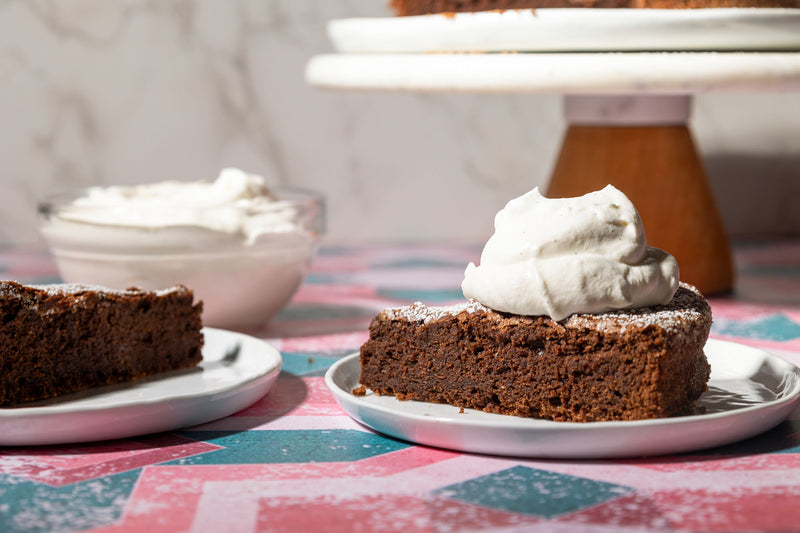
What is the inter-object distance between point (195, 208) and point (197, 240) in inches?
2.0

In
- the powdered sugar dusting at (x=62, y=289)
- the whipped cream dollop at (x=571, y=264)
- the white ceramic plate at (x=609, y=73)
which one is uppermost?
the white ceramic plate at (x=609, y=73)

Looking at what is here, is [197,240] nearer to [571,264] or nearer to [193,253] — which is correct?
[193,253]

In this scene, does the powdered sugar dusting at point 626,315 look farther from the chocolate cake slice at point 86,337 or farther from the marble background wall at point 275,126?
the marble background wall at point 275,126

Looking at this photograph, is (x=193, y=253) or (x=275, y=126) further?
(x=275, y=126)

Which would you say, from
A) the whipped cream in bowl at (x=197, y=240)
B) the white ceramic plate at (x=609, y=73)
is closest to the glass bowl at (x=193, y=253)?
the whipped cream in bowl at (x=197, y=240)

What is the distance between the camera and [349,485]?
0.91m

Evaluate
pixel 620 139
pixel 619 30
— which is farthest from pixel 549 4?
pixel 620 139

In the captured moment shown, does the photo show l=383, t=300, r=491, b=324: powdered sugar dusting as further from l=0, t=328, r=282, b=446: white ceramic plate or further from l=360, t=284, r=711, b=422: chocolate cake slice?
l=0, t=328, r=282, b=446: white ceramic plate

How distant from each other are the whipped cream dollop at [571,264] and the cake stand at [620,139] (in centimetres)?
47

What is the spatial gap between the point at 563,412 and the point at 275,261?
0.66 metres

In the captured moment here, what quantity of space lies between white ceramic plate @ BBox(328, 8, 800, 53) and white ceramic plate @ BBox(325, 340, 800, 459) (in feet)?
1.95

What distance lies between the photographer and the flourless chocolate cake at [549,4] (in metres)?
1.58

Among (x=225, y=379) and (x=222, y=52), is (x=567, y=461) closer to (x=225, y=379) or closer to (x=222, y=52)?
(x=225, y=379)

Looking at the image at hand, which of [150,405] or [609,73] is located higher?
[609,73]
